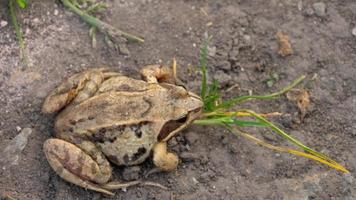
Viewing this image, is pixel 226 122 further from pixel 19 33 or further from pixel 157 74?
pixel 19 33

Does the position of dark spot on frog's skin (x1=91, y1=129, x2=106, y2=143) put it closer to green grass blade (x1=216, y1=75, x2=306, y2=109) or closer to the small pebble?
green grass blade (x1=216, y1=75, x2=306, y2=109)

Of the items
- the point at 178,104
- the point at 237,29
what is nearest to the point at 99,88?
the point at 178,104

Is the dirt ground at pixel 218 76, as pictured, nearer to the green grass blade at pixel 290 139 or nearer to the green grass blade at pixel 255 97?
the green grass blade at pixel 255 97

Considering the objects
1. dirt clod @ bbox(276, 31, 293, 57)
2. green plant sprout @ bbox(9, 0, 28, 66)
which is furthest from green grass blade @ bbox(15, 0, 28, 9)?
dirt clod @ bbox(276, 31, 293, 57)

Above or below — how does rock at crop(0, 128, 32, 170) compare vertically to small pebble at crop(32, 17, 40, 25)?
below

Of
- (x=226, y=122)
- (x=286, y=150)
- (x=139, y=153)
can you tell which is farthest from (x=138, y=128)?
(x=286, y=150)

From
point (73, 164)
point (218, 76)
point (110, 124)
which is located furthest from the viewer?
point (218, 76)

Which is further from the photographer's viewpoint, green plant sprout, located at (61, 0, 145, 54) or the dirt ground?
green plant sprout, located at (61, 0, 145, 54)
